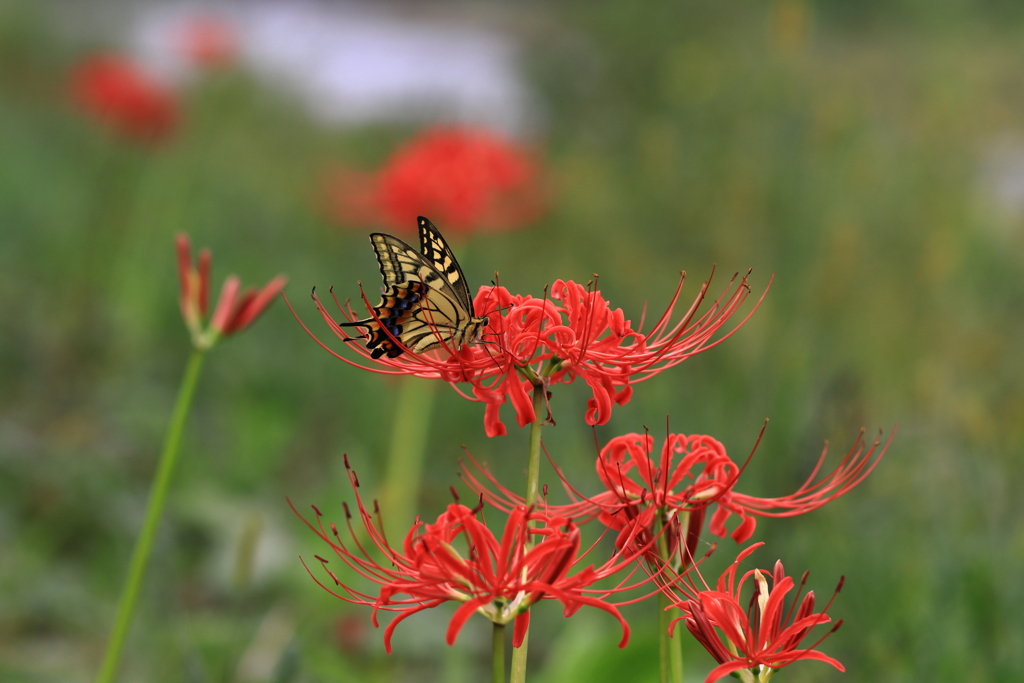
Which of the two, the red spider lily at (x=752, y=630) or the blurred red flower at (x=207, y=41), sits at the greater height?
the blurred red flower at (x=207, y=41)

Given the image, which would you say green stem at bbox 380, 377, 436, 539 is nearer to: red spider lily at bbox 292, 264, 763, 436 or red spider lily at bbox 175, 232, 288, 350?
red spider lily at bbox 175, 232, 288, 350

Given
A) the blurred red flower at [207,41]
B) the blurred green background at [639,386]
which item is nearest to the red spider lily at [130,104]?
the blurred green background at [639,386]

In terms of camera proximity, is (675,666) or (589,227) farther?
(589,227)

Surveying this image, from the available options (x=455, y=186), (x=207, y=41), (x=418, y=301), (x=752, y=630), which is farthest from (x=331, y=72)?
(x=752, y=630)

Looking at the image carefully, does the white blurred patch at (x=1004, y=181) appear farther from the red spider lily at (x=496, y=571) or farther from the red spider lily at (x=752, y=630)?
the red spider lily at (x=496, y=571)

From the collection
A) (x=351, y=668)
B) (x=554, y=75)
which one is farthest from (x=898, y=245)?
(x=554, y=75)

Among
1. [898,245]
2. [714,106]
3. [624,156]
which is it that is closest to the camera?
[898,245]

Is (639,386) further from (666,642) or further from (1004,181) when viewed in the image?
(1004,181)

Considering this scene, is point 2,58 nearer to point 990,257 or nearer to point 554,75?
point 554,75
